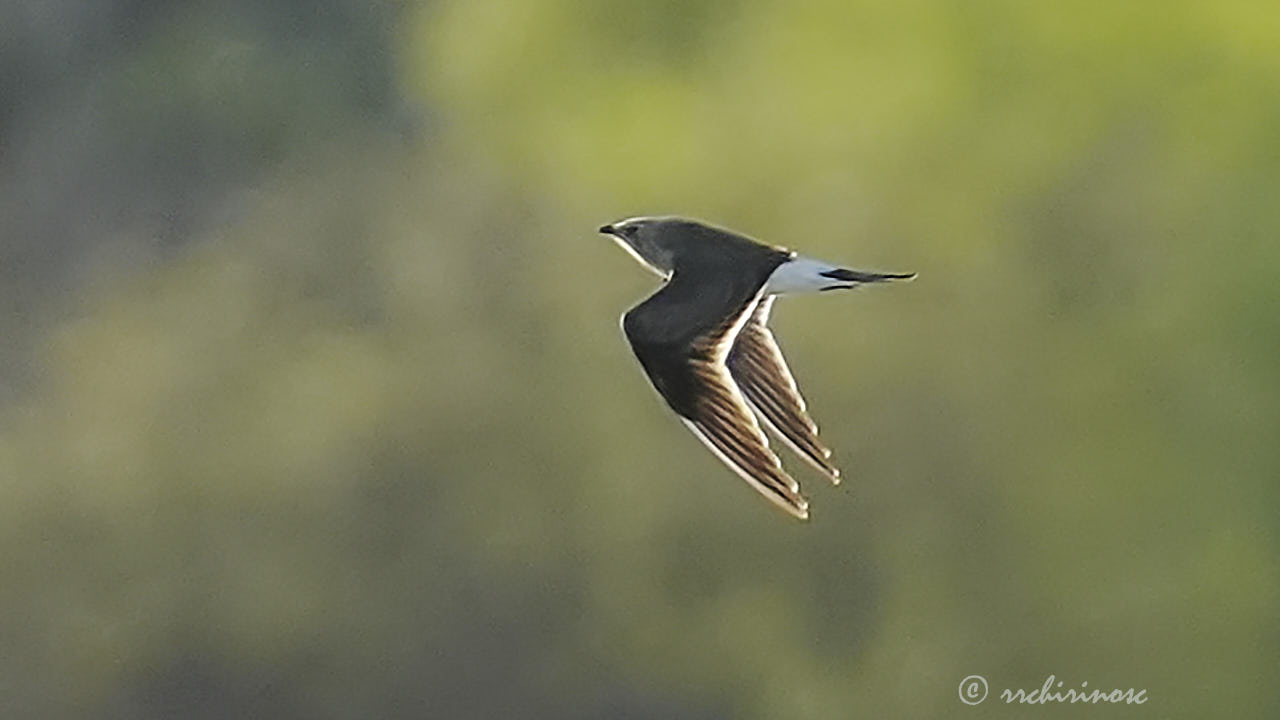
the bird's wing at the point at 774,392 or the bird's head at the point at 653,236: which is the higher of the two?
the bird's head at the point at 653,236

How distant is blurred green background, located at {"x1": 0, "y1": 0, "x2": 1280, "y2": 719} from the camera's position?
1202mm

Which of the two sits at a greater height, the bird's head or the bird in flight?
the bird's head

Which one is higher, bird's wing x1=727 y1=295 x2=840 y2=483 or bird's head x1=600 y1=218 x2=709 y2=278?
bird's head x1=600 y1=218 x2=709 y2=278

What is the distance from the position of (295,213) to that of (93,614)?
372 mm

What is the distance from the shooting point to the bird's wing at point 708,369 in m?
1.16

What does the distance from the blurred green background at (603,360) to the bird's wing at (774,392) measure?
0.06 feet

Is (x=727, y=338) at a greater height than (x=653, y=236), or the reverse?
(x=653, y=236)

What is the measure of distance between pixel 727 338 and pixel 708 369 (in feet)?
0.10

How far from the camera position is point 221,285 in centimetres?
121

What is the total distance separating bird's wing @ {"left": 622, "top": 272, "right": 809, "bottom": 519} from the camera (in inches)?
45.7

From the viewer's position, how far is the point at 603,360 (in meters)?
1.22

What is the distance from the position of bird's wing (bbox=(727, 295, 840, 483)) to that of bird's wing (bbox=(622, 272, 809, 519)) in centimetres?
1

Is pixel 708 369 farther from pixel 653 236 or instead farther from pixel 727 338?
pixel 653 236

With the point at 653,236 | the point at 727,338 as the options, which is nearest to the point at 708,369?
the point at 727,338
